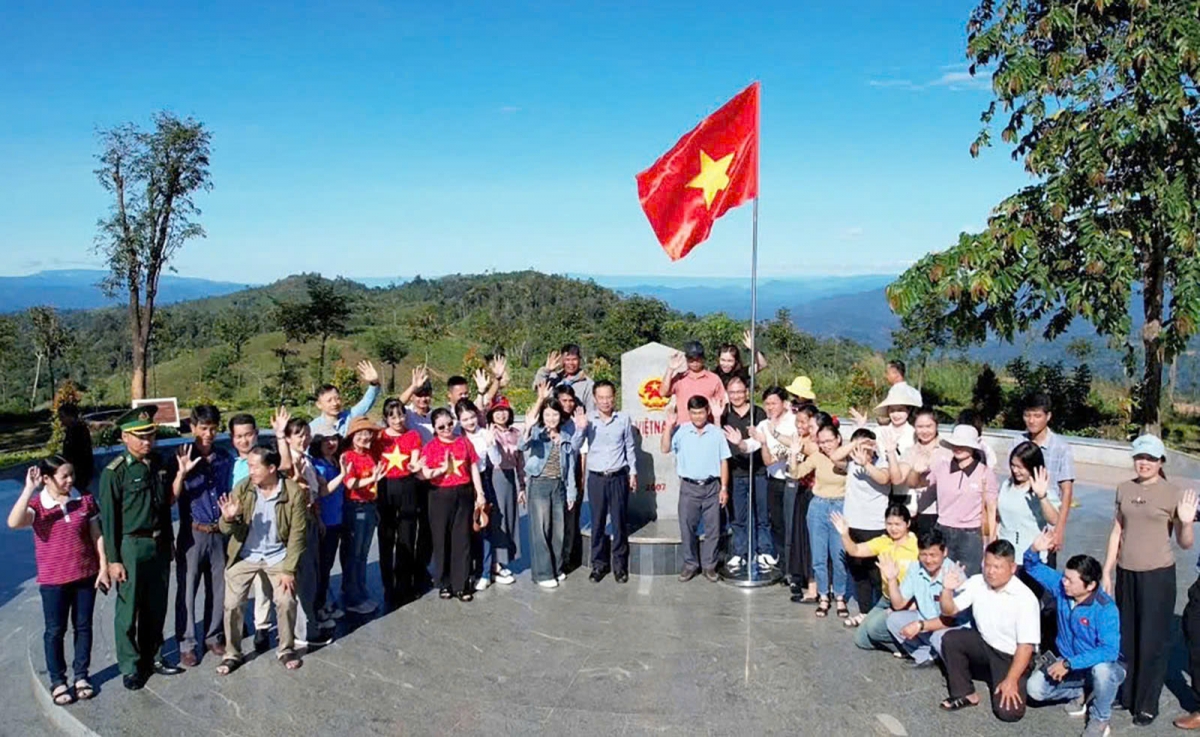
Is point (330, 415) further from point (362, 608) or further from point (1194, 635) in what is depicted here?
point (1194, 635)

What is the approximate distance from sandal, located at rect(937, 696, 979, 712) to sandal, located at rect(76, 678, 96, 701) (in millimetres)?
4609

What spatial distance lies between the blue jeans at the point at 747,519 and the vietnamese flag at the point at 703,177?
1.94m

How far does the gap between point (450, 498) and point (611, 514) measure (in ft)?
4.19

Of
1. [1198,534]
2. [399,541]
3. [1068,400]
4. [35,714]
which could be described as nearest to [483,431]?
[399,541]

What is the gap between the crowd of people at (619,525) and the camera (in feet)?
15.2

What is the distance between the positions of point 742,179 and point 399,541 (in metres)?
3.77

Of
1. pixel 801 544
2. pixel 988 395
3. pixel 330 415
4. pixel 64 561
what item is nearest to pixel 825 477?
pixel 801 544

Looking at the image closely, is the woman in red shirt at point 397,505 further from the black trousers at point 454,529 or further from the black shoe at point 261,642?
the black shoe at point 261,642

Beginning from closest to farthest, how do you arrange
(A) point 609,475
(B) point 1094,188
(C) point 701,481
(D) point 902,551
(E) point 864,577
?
(D) point 902,551, (E) point 864,577, (C) point 701,481, (A) point 609,475, (B) point 1094,188

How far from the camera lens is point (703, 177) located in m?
7.17

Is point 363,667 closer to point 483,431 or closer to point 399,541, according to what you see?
point 399,541

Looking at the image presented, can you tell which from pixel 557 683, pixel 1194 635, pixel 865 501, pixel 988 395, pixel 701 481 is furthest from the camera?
pixel 988 395

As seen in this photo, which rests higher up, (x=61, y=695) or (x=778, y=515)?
(x=778, y=515)

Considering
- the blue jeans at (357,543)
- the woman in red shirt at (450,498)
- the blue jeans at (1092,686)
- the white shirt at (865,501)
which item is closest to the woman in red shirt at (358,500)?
the blue jeans at (357,543)
